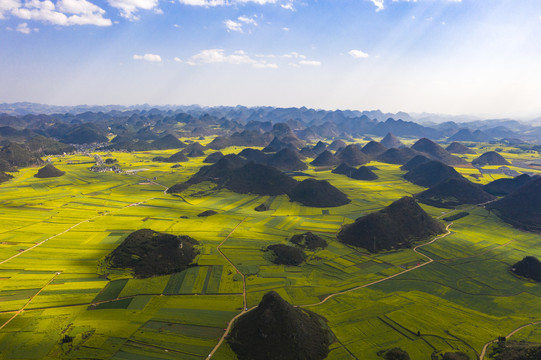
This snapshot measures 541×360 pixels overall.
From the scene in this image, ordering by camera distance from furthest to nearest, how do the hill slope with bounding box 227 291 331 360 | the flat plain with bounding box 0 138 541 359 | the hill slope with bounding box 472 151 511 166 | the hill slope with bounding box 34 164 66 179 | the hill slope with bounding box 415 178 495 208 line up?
1. the hill slope with bounding box 472 151 511 166
2. the hill slope with bounding box 34 164 66 179
3. the hill slope with bounding box 415 178 495 208
4. the flat plain with bounding box 0 138 541 359
5. the hill slope with bounding box 227 291 331 360

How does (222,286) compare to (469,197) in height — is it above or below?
below

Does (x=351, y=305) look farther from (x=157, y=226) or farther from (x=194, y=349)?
(x=157, y=226)

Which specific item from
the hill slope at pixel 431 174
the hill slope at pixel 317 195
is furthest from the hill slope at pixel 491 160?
the hill slope at pixel 317 195

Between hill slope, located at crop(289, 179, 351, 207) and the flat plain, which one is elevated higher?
hill slope, located at crop(289, 179, 351, 207)

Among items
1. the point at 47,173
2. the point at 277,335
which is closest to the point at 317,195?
the point at 277,335

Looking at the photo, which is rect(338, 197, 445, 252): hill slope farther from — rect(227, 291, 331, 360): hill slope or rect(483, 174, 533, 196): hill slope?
rect(483, 174, 533, 196): hill slope

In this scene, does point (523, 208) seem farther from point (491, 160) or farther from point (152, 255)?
point (491, 160)

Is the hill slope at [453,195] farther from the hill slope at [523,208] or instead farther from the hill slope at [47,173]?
the hill slope at [47,173]

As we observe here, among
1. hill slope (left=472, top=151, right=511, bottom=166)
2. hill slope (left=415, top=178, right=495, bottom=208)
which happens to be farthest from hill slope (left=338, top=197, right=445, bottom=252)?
hill slope (left=472, top=151, right=511, bottom=166)

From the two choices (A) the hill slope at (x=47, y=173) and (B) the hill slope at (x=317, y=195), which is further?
(A) the hill slope at (x=47, y=173)

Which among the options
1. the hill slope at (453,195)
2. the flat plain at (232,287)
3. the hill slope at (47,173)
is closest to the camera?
the flat plain at (232,287)

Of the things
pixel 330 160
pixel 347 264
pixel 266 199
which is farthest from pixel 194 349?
pixel 330 160
